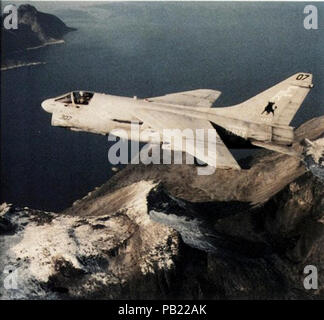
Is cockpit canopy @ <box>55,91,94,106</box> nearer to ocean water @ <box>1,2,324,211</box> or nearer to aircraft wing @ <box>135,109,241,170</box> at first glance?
aircraft wing @ <box>135,109,241,170</box>

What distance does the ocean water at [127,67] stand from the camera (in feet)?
237

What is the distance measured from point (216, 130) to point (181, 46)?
96.5 meters

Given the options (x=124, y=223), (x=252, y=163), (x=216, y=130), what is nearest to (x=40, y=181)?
(x=124, y=223)

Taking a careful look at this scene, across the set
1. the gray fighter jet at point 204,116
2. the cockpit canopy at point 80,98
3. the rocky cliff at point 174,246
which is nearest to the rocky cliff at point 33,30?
the rocky cliff at point 174,246

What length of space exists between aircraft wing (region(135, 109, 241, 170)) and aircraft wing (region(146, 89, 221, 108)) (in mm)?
4166

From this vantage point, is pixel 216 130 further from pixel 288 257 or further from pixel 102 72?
pixel 102 72

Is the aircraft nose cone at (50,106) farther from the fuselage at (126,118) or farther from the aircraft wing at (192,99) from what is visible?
the aircraft wing at (192,99)

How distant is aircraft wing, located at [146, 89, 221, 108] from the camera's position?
41.8 meters

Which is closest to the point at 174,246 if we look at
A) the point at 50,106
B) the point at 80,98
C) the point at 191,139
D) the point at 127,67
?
the point at 191,139

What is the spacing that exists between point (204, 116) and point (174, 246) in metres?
12.6

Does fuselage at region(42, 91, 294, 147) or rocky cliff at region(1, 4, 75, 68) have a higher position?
rocky cliff at region(1, 4, 75, 68)

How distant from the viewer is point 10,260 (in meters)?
36.9

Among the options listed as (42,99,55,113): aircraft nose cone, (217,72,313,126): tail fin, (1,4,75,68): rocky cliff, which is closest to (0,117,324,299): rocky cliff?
(217,72,313,126): tail fin

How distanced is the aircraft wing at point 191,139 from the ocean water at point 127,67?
34.3 m
